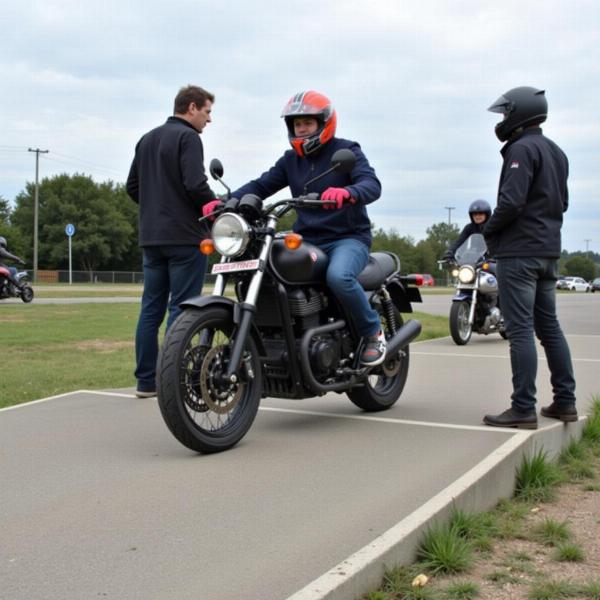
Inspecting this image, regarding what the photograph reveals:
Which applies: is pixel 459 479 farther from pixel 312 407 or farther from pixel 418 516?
pixel 312 407

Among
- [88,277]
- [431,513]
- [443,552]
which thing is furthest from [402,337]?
[88,277]

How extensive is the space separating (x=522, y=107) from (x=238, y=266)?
1973 mm

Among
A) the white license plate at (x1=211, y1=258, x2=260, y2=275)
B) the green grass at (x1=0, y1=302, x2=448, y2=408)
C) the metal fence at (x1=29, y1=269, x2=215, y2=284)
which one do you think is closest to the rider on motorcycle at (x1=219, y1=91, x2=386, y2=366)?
the white license plate at (x1=211, y1=258, x2=260, y2=275)

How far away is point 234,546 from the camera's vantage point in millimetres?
2783

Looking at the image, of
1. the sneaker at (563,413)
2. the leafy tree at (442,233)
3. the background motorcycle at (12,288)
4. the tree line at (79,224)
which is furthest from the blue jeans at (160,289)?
the leafy tree at (442,233)

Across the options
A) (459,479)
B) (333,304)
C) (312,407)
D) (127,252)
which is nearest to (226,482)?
(459,479)

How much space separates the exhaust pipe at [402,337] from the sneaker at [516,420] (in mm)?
816

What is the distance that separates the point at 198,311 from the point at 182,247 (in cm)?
172

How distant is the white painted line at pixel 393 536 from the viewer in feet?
7.84

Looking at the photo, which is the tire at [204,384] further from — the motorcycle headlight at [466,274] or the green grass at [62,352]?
the motorcycle headlight at [466,274]

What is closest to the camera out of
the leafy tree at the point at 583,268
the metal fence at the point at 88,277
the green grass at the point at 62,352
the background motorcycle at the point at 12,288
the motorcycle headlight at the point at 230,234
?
the motorcycle headlight at the point at 230,234

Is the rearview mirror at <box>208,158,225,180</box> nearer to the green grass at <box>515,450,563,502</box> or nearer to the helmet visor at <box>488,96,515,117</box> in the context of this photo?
the helmet visor at <box>488,96,515,117</box>

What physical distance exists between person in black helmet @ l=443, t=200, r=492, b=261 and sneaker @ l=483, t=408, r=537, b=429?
21.5ft

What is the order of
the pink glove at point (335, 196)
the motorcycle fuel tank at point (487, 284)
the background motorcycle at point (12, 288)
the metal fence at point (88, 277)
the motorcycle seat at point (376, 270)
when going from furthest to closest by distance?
1. the metal fence at point (88, 277)
2. the background motorcycle at point (12, 288)
3. the motorcycle fuel tank at point (487, 284)
4. the motorcycle seat at point (376, 270)
5. the pink glove at point (335, 196)
